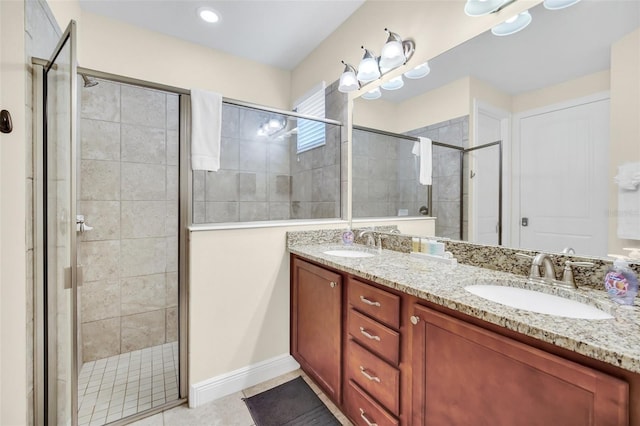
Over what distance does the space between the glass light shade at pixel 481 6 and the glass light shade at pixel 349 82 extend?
800 millimetres

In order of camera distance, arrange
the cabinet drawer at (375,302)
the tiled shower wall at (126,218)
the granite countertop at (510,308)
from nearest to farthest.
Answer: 1. the granite countertop at (510,308)
2. the cabinet drawer at (375,302)
3. the tiled shower wall at (126,218)

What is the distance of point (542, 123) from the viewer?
1.12 m

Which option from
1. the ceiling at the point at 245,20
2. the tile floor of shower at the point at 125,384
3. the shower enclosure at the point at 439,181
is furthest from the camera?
the ceiling at the point at 245,20

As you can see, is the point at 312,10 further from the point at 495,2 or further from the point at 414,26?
the point at 495,2

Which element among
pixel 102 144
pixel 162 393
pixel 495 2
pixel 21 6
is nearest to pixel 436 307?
pixel 495 2

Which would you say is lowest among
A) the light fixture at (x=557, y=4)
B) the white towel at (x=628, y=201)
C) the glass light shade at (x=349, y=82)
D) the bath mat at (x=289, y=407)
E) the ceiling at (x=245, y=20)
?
the bath mat at (x=289, y=407)

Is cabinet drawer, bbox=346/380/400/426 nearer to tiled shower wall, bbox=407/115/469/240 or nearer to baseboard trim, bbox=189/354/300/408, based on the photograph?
baseboard trim, bbox=189/354/300/408

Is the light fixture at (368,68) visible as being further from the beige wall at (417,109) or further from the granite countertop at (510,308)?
the granite countertop at (510,308)

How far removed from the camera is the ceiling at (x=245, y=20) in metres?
1.97

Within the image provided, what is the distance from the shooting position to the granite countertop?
593 mm

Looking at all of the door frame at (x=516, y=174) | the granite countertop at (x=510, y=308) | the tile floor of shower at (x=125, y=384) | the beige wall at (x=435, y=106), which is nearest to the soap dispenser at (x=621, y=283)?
the granite countertop at (x=510, y=308)

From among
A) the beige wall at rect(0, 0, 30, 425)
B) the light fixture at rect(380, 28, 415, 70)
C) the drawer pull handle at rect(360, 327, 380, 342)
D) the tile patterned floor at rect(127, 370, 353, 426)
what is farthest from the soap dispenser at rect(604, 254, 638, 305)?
the beige wall at rect(0, 0, 30, 425)

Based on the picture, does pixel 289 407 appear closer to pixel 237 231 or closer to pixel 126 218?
pixel 237 231

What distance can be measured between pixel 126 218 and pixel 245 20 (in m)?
1.83
